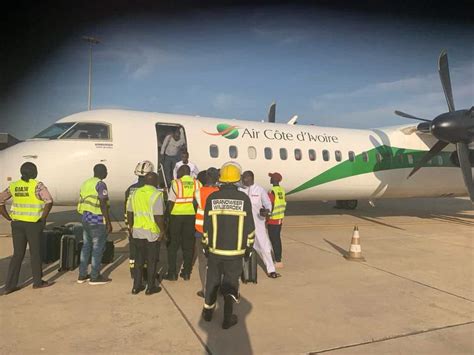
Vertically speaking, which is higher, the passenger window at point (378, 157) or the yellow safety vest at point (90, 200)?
the passenger window at point (378, 157)

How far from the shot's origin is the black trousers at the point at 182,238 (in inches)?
266

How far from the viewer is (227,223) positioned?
4.69 metres

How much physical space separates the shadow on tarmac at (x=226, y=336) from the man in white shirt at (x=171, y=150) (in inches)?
258

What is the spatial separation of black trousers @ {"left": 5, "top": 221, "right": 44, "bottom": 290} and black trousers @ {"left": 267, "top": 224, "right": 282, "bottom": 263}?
405cm

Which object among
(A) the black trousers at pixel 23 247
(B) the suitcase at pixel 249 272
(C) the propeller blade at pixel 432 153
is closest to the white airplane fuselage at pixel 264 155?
(C) the propeller blade at pixel 432 153

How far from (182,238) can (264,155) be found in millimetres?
6741

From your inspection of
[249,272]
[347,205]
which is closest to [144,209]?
[249,272]

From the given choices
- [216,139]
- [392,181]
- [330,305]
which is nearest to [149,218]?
[330,305]

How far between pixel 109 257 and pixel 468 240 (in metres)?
9.93

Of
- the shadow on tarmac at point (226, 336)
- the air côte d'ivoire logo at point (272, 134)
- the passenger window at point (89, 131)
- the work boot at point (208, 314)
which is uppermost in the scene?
the air côte d'ivoire logo at point (272, 134)

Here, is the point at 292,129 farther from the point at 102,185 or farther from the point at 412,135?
the point at 102,185

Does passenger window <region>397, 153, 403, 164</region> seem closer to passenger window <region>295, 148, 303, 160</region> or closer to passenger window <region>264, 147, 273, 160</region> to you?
passenger window <region>295, 148, 303, 160</region>

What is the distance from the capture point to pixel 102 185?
6.53 meters

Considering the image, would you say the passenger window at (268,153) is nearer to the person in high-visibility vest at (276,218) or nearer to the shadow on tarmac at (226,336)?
the person in high-visibility vest at (276,218)
